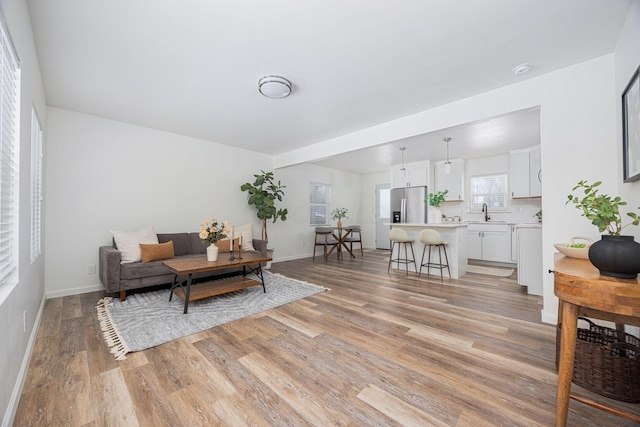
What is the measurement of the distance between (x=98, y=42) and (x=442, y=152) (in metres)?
5.54

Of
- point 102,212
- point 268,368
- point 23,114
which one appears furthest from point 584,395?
point 102,212

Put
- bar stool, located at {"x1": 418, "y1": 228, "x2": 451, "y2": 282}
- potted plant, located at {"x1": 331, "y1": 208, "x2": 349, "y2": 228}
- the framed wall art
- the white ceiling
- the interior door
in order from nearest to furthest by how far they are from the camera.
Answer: the framed wall art
the white ceiling
bar stool, located at {"x1": 418, "y1": 228, "x2": 451, "y2": 282}
potted plant, located at {"x1": 331, "y1": 208, "x2": 349, "y2": 228}
the interior door

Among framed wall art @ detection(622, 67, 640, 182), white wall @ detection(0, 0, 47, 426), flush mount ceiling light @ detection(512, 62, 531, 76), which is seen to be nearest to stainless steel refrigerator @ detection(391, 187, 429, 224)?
flush mount ceiling light @ detection(512, 62, 531, 76)

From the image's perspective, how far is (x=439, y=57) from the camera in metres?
2.30

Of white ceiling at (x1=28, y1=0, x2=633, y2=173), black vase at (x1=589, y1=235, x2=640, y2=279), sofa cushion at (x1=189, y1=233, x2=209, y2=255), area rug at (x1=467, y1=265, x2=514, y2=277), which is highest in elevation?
white ceiling at (x1=28, y1=0, x2=633, y2=173)

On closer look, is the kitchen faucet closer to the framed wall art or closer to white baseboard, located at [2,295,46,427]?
the framed wall art

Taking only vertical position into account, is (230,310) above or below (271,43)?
below

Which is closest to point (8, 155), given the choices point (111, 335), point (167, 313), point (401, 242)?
point (111, 335)

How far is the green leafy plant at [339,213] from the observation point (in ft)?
23.4

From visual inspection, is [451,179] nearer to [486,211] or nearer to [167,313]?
[486,211]

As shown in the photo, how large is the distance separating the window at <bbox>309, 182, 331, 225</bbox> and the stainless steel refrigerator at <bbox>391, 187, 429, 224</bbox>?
→ 1.80m

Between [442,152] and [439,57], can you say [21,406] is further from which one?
[442,152]

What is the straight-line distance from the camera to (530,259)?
3.42m

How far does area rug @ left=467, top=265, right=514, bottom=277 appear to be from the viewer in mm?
4590
